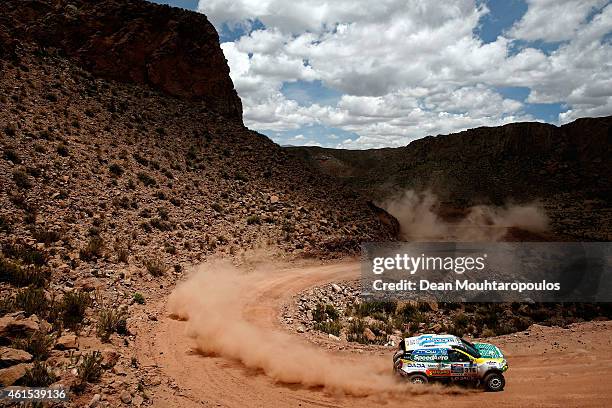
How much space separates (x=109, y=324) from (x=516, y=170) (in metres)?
71.7

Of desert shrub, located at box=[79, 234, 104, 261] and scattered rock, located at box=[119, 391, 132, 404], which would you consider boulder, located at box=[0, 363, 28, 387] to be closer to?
scattered rock, located at box=[119, 391, 132, 404]

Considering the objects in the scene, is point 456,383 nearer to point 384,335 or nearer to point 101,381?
point 384,335

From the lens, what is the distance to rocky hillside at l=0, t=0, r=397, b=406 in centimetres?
Answer: 1215

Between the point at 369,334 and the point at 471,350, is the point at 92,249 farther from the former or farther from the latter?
the point at 471,350

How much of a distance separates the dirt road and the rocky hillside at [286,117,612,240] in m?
42.3

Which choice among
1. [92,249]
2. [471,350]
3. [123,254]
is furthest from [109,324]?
[471,350]

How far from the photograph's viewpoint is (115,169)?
25703 millimetres

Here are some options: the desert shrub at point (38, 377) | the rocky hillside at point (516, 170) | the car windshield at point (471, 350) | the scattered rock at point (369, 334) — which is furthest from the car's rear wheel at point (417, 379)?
the rocky hillside at point (516, 170)

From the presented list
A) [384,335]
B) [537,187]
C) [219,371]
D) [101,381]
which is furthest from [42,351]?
[537,187]

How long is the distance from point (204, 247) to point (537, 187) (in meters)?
60.1

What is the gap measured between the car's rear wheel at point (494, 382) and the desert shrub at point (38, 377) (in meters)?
11.1

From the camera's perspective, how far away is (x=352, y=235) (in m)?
30.4

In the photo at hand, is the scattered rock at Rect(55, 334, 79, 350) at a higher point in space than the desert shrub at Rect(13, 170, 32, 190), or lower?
lower

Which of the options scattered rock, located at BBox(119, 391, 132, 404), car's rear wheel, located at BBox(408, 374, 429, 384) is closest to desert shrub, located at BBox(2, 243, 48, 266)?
scattered rock, located at BBox(119, 391, 132, 404)
